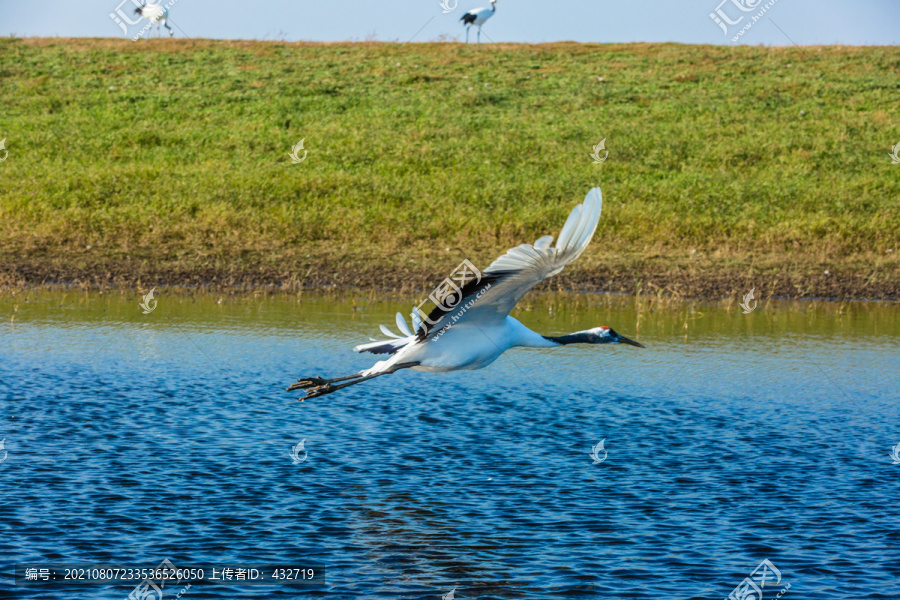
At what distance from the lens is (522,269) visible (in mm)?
6176

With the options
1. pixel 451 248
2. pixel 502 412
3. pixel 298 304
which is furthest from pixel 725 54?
pixel 502 412

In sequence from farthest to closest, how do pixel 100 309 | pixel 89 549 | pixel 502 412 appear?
pixel 100 309
pixel 502 412
pixel 89 549

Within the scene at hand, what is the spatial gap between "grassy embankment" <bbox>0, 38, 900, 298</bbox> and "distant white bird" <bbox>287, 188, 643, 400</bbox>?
11.0m

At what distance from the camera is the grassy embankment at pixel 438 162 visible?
21.1 m

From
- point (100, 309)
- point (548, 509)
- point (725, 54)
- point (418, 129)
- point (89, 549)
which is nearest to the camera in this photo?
point (89, 549)

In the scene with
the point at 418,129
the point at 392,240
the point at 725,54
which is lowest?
the point at 392,240

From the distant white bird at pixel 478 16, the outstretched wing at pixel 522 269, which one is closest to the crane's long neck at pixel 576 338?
the outstretched wing at pixel 522 269

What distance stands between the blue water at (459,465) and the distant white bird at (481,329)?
41.7 inches

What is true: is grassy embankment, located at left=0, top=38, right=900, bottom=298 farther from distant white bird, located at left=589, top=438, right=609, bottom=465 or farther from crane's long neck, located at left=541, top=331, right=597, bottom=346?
crane's long neck, located at left=541, top=331, right=597, bottom=346

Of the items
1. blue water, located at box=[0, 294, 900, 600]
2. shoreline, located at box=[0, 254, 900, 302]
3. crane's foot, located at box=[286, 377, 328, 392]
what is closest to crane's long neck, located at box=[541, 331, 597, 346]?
blue water, located at box=[0, 294, 900, 600]

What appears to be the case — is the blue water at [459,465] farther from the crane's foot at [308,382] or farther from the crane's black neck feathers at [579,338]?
the crane's black neck feathers at [579,338]

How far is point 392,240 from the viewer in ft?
73.9

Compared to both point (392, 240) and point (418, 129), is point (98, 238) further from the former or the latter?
point (418, 129)

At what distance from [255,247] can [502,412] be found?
1195 cm
